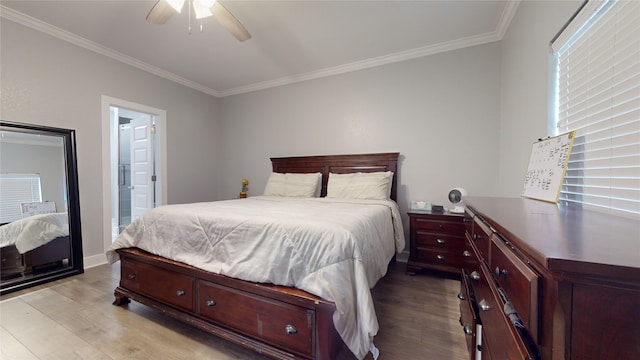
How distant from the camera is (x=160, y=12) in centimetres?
195

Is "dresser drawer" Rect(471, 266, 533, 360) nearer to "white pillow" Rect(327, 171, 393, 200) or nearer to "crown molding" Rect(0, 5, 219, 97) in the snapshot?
"white pillow" Rect(327, 171, 393, 200)

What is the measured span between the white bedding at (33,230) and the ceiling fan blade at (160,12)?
7.50 feet

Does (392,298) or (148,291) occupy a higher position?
(148,291)

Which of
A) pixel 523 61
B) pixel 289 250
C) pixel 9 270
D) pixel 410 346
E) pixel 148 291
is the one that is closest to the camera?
pixel 289 250

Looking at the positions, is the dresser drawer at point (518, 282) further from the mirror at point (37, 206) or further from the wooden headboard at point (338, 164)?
the mirror at point (37, 206)

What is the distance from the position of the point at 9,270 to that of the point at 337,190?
3320mm

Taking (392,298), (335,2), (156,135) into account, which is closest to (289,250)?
(392,298)

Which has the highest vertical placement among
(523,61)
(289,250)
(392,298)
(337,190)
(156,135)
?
(523,61)

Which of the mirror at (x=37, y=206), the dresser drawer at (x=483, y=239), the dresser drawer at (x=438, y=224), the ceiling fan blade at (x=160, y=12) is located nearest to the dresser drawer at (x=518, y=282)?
the dresser drawer at (x=483, y=239)

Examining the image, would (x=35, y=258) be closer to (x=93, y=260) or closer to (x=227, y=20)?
(x=93, y=260)

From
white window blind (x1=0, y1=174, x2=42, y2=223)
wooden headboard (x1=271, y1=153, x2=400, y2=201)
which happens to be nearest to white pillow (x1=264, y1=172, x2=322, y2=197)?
wooden headboard (x1=271, y1=153, x2=400, y2=201)

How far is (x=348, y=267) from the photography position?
4.17ft

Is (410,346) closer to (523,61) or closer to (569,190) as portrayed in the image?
(569,190)

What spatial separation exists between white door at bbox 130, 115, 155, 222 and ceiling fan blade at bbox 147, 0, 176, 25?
6.81 feet
